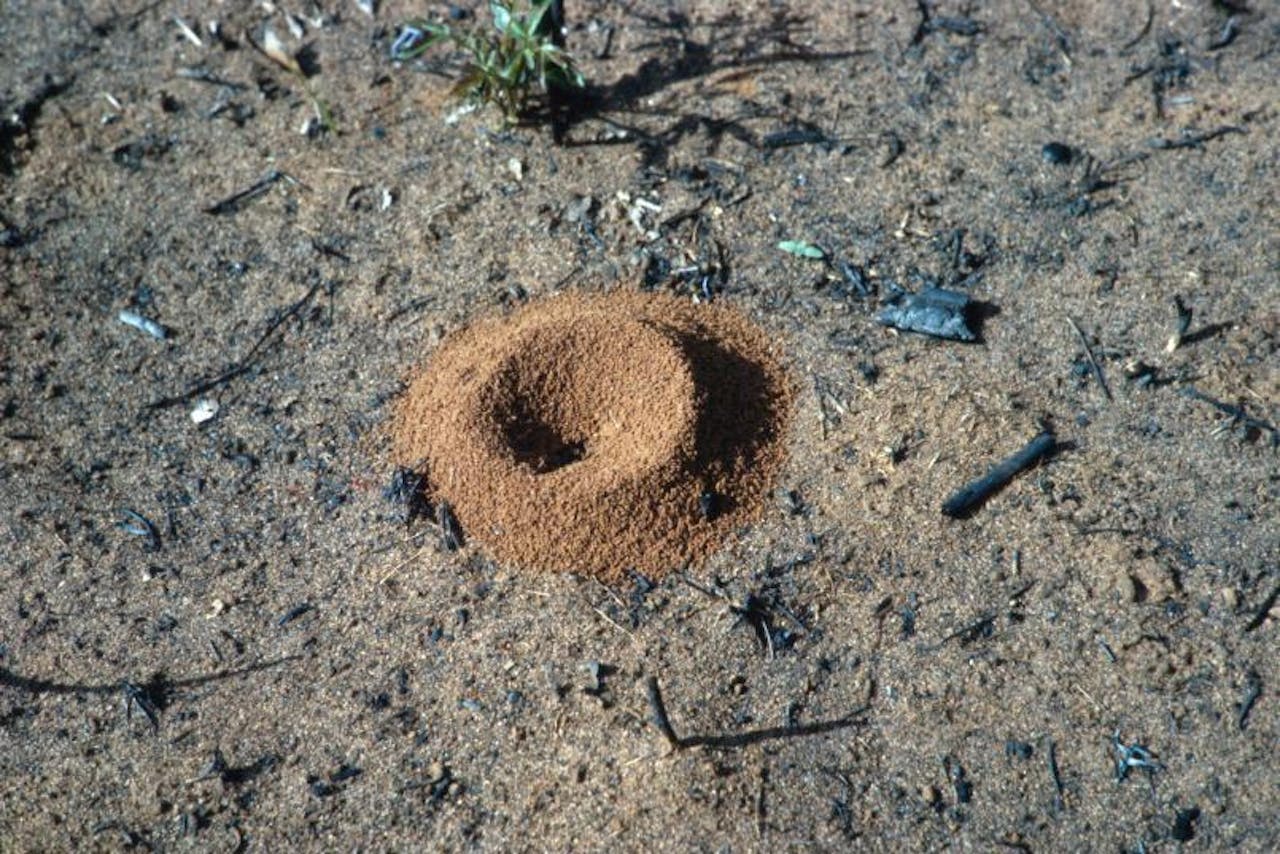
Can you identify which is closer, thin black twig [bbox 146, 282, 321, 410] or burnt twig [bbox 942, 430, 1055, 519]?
burnt twig [bbox 942, 430, 1055, 519]

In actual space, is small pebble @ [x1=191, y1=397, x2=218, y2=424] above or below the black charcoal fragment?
below

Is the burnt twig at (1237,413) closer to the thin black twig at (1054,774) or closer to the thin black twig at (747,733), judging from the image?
the thin black twig at (1054,774)

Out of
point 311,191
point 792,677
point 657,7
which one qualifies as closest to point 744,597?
point 792,677

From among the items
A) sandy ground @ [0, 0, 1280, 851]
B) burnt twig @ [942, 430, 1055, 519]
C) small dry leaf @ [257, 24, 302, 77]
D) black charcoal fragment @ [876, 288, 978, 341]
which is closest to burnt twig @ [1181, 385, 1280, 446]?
sandy ground @ [0, 0, 1280, 851]

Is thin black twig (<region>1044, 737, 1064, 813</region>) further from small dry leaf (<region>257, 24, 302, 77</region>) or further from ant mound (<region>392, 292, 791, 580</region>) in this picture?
small dry leaf (<region>257, 24, 302, 77</region>)

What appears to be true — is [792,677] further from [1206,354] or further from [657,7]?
[657,7]

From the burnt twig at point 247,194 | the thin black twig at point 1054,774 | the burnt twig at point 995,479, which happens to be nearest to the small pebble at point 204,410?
the burnt twig at point 247,194
